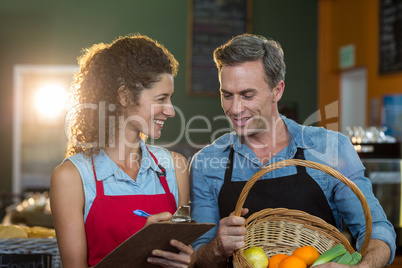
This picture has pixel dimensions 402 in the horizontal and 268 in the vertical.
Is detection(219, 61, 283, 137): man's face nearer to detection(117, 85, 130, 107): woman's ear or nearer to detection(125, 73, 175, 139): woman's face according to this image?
detection(125, 73, 175, 139): woman's face

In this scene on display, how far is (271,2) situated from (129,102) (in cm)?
399

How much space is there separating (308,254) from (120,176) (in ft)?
2.22

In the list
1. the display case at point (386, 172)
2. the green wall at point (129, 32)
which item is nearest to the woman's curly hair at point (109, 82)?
the display case at point (386, 172)

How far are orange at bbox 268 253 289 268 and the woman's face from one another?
56 centimetres

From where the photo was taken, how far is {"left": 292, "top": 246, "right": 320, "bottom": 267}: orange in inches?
52.3

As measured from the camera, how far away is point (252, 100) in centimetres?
175

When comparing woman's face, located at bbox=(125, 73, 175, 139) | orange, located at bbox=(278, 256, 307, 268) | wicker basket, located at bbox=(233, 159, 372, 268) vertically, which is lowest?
orange, located at bbox=(278, 256, 307, 268)

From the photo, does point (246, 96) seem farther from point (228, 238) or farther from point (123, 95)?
point (228, 238)

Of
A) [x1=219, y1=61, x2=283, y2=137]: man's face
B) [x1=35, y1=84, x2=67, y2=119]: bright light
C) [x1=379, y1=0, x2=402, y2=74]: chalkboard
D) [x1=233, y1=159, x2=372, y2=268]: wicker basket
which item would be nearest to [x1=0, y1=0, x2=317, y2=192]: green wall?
[x1=35, y1=84, x2=67, y2=119]: bright light

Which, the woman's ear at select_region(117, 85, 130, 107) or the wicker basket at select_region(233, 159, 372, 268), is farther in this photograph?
the woman's ear at select_region(117, 85, 130, 107)

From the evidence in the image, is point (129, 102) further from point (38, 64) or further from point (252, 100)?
point (38, 64)

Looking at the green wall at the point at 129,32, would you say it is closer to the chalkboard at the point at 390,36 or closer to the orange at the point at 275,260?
the chalkboard at the point at 390,36

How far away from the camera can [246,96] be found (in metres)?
1.75

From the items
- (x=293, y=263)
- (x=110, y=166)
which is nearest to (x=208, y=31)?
(x=110, y=166)
